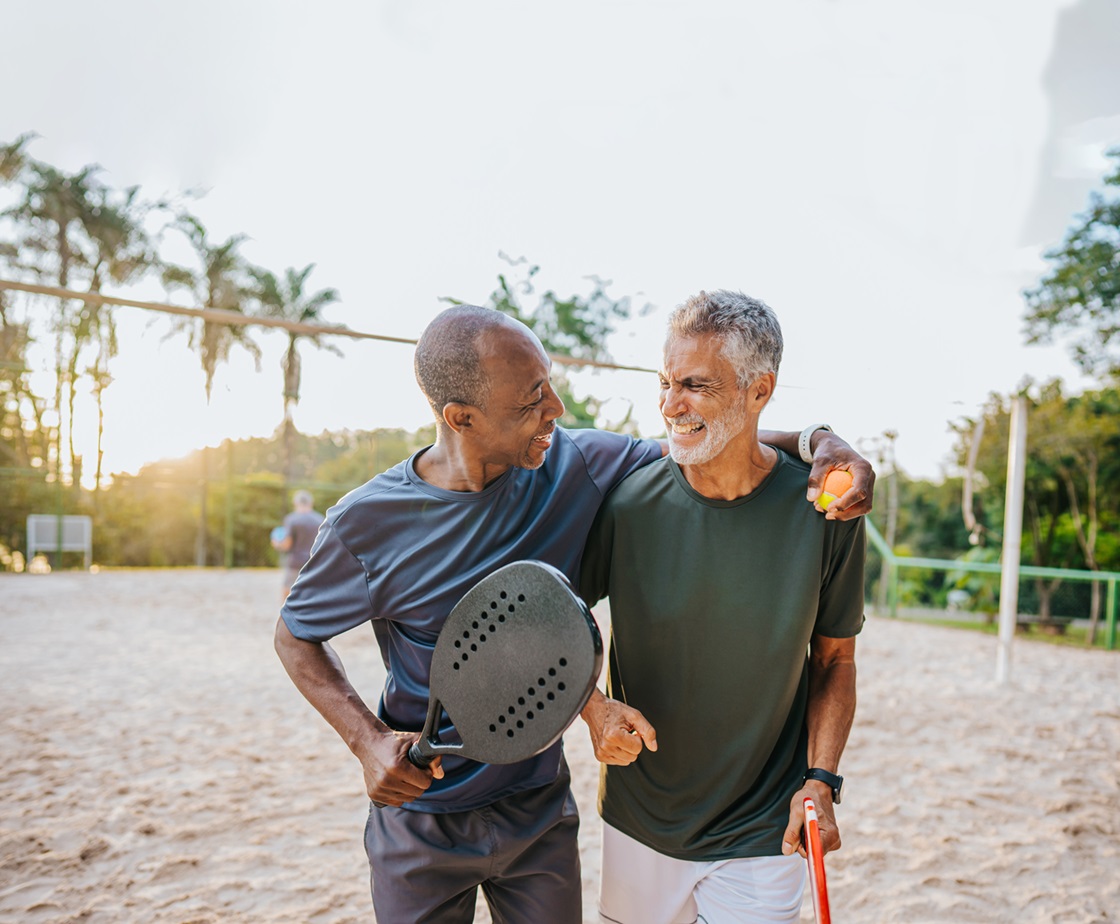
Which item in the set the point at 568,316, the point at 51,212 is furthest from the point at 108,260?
the point at 568,316

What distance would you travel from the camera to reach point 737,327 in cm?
183

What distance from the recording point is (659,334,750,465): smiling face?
183 cm

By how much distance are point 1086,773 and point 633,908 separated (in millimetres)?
5289

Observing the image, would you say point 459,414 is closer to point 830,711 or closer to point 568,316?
point 830,711

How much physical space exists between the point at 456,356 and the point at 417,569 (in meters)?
0.43

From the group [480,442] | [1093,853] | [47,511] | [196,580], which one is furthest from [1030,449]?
[47,511]

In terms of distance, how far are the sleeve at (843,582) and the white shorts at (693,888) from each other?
0.50 metres

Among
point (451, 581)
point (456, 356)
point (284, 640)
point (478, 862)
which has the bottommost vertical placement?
point (478, 862)

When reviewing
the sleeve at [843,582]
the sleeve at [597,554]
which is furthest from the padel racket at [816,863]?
the sleeve at [597,554]

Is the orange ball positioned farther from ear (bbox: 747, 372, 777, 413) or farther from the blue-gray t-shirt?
the blue-gray t-shirt

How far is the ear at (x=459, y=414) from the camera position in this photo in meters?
1.75

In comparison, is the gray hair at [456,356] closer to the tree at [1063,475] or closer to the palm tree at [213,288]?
the tree at [1063,475]

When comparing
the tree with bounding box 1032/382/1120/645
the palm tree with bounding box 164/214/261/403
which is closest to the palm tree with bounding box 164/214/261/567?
the palm tree with bounding box 164/214/261/403

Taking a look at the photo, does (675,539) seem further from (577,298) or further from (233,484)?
(233,484)
